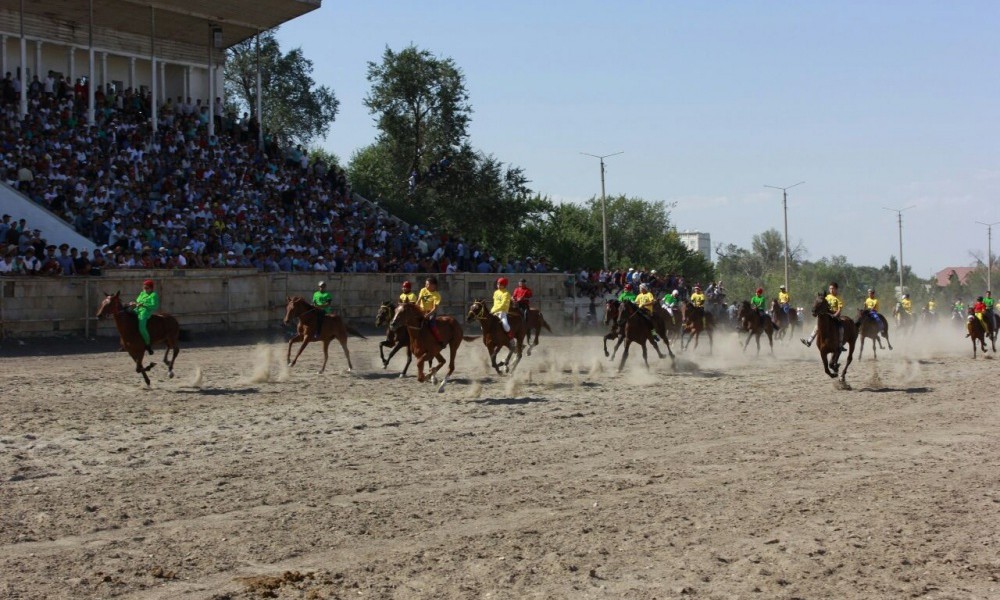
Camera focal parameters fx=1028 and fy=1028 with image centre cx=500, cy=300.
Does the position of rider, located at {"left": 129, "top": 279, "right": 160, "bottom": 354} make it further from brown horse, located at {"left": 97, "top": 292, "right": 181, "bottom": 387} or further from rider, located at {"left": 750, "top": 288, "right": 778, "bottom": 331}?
rider, located at {"left": 750, "top": 288, "right": 778, "bottom": 331}

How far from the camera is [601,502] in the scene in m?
10.3

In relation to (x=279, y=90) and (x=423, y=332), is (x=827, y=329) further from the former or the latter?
(x=279, y=90)

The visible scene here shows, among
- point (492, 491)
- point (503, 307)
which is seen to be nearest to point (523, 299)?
point (503, 307)

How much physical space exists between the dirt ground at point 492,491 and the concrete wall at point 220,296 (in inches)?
281

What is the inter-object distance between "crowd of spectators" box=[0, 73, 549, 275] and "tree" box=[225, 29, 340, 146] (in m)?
→ 25.6

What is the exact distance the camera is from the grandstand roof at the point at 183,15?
1602 inches

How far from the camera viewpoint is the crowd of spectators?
30.9 meters

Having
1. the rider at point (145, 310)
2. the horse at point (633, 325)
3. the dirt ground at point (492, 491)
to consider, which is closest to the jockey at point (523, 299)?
the horse at point (633, 325)

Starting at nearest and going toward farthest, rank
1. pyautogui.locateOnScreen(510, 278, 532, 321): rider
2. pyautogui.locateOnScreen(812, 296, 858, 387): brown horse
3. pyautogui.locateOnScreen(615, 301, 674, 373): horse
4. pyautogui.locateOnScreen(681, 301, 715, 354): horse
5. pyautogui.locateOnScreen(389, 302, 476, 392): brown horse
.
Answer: pyautogui.locateOnScreen(389, 302, 476, 392): brown horse < pyautogui.locateOnScreen(812, 296, 858, 387): brown horse < pyautogui.locateOnScreen(615, 301, 674, 373): horse < pyautogui.locateOnScreen(510, 278, 532, 321): rider < pyautogui.locateOnScreen(681, 301, 715, 354): horse

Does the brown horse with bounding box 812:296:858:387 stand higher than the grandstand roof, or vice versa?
the grandstand roof

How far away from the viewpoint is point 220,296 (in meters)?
32.0

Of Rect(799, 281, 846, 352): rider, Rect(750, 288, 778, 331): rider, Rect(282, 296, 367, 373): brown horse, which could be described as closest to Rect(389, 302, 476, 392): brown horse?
Rect(282, 296, 367, 373): brown horse

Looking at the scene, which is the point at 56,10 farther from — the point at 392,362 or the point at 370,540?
the point at 370,540

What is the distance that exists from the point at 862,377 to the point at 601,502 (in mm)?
14982
